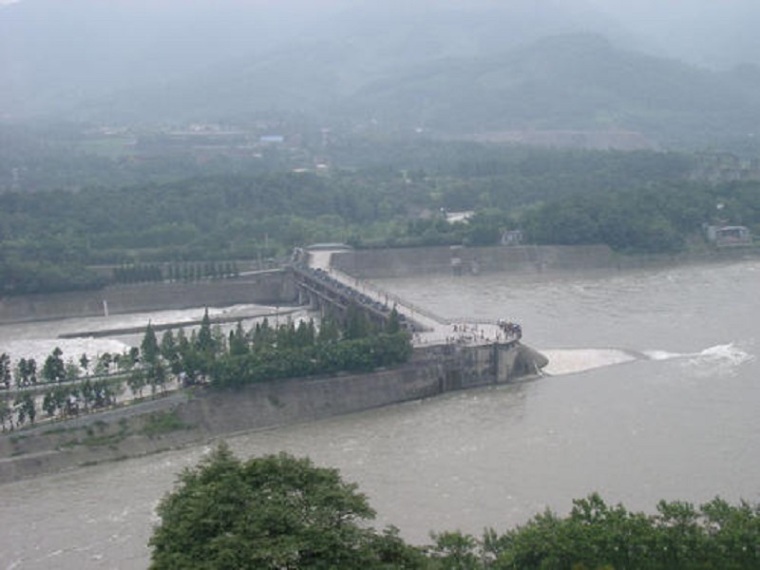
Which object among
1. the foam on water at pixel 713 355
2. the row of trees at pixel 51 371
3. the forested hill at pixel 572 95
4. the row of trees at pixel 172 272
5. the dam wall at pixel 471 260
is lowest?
the foam on water at pixel 713 355

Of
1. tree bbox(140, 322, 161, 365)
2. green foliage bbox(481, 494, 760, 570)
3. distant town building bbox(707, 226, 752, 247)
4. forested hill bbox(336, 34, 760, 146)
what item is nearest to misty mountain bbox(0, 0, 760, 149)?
forested hill bbox(336, 34, 760, 146)

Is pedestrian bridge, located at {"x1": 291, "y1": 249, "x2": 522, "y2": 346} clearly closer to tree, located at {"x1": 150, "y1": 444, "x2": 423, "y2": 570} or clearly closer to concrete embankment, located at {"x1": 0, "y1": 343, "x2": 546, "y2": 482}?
concrete embankment, located at {"x1": 0, "y1": 343, "x2": 546, "y2": 482}

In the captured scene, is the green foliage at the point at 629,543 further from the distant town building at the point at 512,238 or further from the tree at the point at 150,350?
the distant town building at the point at 512,238

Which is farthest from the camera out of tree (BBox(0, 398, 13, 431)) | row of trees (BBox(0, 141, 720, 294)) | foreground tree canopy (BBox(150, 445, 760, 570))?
row of trees (BBox(0, 141, 720, 294))

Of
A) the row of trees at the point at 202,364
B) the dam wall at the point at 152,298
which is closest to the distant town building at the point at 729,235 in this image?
the dam wall at the point at 152,298

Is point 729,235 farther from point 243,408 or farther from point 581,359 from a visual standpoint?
point 243,408

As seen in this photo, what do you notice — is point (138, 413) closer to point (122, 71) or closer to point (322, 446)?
point (322, 446)

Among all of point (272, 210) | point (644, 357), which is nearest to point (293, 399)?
point (644, 357)
